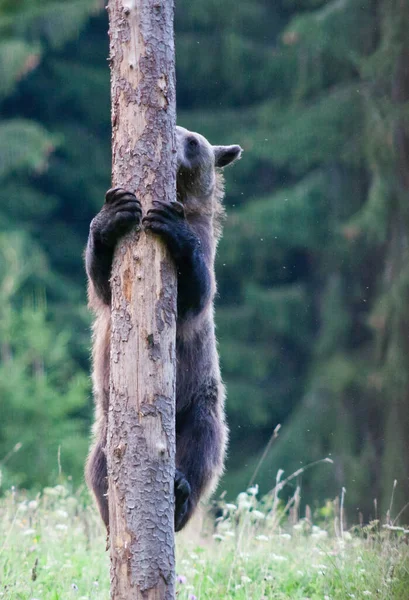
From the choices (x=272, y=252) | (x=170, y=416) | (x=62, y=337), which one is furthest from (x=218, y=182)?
(x=272, y=252)

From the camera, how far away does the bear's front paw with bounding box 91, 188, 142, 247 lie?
4.18m

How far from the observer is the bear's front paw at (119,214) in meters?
4.18

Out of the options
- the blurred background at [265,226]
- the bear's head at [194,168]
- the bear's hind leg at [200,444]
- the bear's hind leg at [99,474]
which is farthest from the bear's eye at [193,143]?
the blurred background at [265,226]

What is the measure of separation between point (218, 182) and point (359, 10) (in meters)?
8.60

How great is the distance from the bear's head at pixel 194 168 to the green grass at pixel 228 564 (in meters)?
2.06

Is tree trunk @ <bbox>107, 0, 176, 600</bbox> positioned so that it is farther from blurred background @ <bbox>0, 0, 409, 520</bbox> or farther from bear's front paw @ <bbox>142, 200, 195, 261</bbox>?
blurred background @ <bbox>0, 0, 409, 520</bbox>

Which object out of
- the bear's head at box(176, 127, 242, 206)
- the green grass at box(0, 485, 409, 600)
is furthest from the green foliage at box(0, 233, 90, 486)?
the bear's head at box(176, 127, 242, 206)

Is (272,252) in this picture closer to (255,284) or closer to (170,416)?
(255,284)

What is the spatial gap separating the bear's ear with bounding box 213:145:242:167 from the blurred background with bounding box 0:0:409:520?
630cm

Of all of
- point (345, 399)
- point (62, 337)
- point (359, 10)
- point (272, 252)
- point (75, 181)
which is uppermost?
point (359, 10)

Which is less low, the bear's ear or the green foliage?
the bear's ear

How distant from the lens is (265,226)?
1628 centimetres

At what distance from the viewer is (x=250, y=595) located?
205 inches

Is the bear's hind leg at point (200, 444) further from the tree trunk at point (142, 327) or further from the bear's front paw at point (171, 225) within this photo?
the bear's front paw at point (171, 225)
